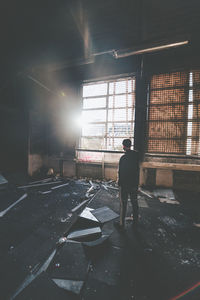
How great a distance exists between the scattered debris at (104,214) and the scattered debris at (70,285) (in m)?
1.42

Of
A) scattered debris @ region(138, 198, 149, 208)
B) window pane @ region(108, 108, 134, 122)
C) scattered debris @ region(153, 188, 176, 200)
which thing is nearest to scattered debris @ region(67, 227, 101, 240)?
scattered debris @ region(138, 198, 149, 208)

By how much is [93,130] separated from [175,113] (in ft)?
13.0

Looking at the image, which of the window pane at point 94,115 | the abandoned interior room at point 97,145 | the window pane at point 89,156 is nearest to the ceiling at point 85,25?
the abandoned interior room at point 97,145

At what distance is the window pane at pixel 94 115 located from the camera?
6.72m

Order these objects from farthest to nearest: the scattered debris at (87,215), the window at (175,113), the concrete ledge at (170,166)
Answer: the window at (175,113), the concrete ledge at (170,166), the scattered debris at (87,215)

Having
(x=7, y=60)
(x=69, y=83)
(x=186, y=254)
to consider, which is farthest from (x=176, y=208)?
(x=7, y=60)

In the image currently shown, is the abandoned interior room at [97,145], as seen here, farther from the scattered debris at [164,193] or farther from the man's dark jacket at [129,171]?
the man's dark jacket at [129,171]

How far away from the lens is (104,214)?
333 centimetres

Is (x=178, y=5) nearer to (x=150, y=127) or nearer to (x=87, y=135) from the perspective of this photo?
(x=150, y=127)

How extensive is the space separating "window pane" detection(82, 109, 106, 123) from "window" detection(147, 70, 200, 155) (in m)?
2.37

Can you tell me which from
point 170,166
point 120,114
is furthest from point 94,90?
point 170,166

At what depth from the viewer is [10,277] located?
1.69 meters

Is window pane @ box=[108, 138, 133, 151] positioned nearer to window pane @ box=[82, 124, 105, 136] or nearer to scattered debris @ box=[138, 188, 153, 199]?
window pane @ box=[82, 124, 105, 136]

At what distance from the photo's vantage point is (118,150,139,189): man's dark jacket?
2670 millimetres
